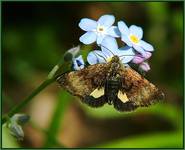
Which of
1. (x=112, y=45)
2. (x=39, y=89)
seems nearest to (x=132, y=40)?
(x=112, y=45)

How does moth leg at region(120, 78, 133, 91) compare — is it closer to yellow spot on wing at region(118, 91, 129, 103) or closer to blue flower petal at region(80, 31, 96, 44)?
yellow spot on wing at region(118, 91, 129, 103)

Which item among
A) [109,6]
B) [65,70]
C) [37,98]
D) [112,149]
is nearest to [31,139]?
[37,98]

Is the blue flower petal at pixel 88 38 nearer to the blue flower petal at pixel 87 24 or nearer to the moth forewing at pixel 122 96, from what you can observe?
the blue flower petal at pixel 87 24

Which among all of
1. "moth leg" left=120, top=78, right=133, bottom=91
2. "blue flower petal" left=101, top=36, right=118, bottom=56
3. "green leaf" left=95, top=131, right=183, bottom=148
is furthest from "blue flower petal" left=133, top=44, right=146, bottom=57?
"green leaf" left=95, top=131, right=183, bottom=148

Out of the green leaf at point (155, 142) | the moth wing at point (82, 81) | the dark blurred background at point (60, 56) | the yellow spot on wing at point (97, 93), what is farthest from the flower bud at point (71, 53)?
the dark blurred background at point (60, 56)

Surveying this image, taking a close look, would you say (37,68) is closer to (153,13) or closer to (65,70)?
(153,13)

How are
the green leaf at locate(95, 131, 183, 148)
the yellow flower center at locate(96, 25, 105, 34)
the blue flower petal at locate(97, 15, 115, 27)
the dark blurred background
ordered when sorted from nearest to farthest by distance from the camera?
the yellow flower center at locate(96, 25, 105, 34) → the blue flower petal at locate(97, 15, 115, 27) → the green leaf at locate(95, 131, 183, 148) → the dark blurred background
